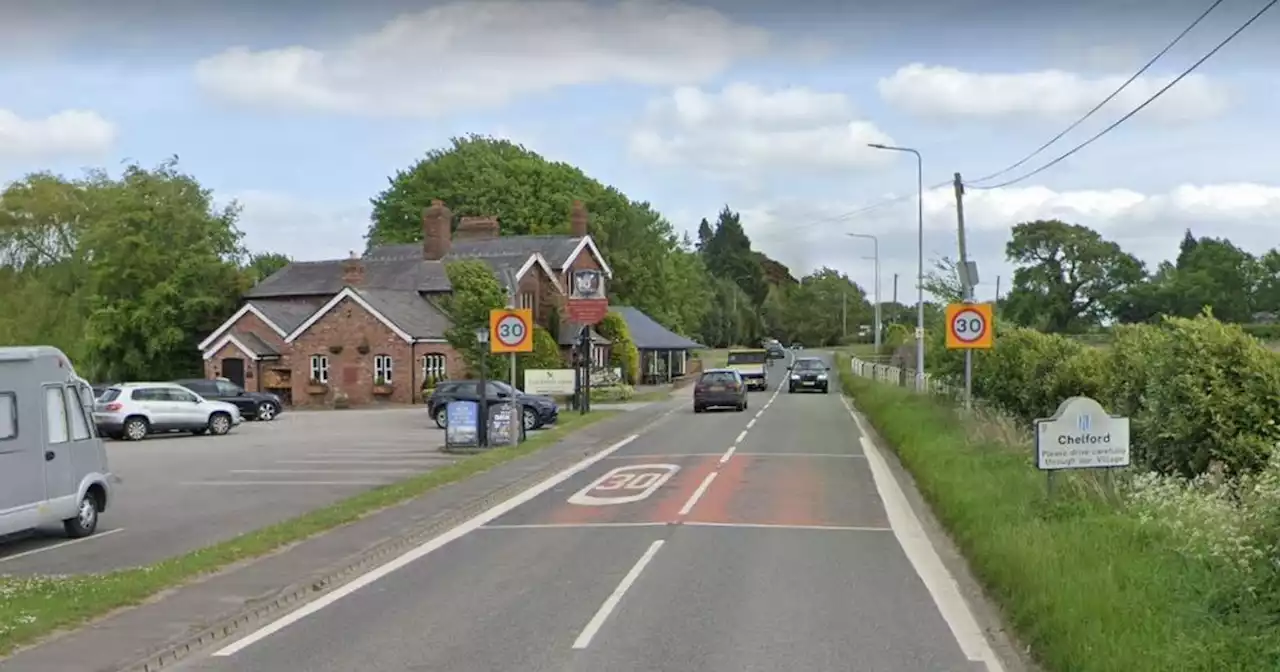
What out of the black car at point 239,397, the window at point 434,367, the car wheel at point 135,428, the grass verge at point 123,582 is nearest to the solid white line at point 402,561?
the grass verge at point 123,582

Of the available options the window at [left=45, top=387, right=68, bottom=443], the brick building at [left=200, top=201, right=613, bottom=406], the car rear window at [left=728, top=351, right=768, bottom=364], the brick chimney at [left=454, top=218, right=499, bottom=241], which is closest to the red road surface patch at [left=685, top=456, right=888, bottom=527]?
the window at [left=45, top=387, right=68, bottom=443]

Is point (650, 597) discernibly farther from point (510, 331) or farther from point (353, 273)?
point (353, 273)

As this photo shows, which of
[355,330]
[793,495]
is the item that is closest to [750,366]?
[355,330]

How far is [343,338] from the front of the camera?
58.6 meters

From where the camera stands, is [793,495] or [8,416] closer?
[8,416]

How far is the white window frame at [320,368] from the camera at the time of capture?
5906 cm

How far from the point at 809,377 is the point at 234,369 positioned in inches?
1088

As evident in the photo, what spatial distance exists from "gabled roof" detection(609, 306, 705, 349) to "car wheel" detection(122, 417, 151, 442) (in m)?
39.5

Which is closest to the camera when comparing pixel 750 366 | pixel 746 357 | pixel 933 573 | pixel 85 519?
pixel 933 573

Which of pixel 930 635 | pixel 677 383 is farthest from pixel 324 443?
pixel 677 383

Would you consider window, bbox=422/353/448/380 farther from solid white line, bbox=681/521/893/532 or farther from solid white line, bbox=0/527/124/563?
solid white line, bbox=681/521/893/532

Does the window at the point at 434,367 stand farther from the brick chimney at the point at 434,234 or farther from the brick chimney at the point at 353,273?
the brick chimney at the point at 434,234

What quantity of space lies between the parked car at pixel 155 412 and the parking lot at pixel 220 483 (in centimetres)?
45

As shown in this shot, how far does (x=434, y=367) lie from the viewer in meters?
59.2
